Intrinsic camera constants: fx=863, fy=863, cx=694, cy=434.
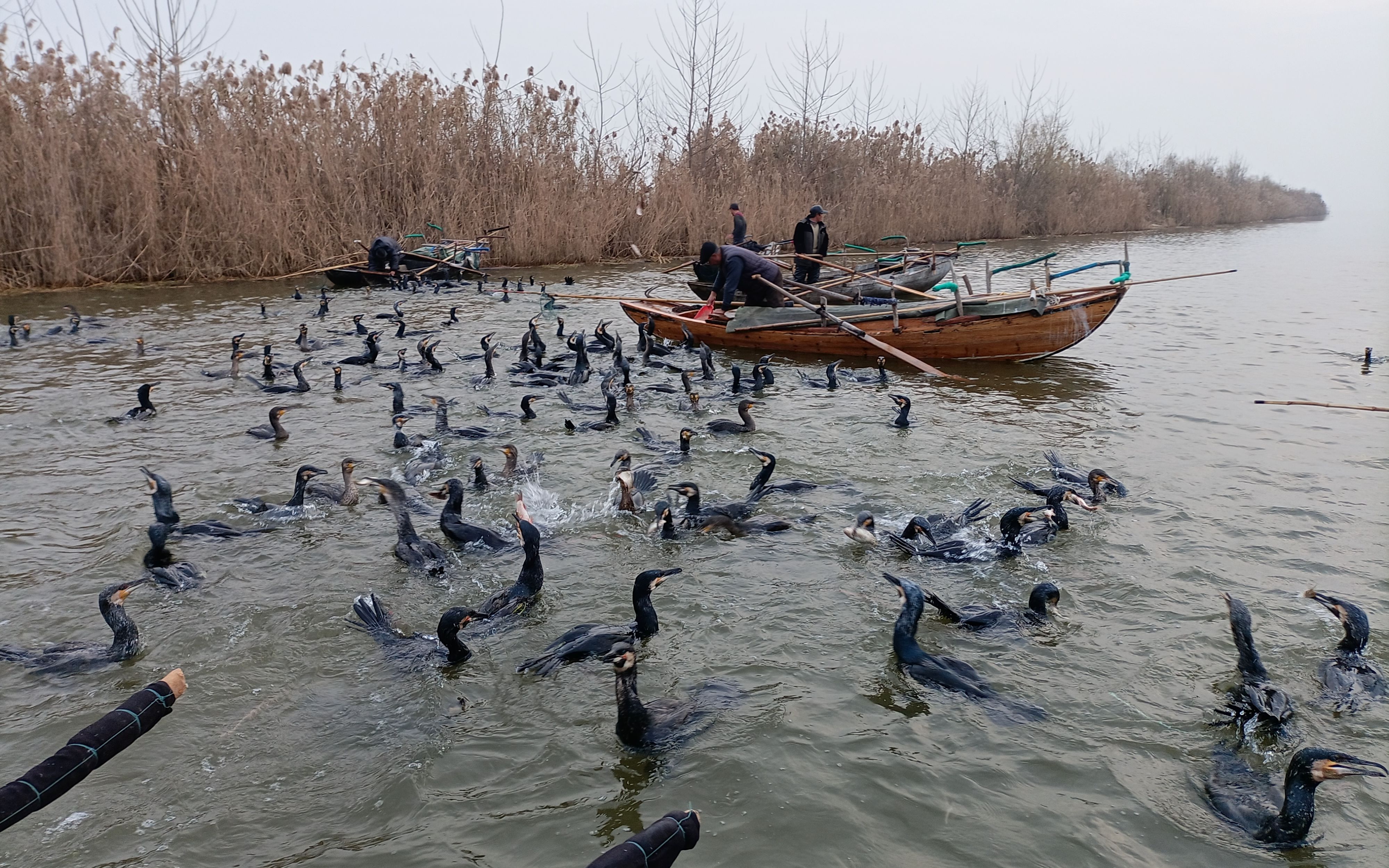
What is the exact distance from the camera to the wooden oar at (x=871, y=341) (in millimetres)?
10258

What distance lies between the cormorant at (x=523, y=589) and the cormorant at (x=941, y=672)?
194cm

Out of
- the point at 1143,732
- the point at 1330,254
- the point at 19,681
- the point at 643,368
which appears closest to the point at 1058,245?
the point at 1330,254

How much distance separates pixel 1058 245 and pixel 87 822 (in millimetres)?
30342

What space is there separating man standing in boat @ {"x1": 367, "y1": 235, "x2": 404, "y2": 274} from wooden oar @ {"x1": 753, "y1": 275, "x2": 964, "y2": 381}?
8858 mm

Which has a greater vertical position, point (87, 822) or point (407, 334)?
point (407, 334)

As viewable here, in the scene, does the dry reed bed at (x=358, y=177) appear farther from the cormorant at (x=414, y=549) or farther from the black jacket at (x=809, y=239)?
the cormorant at (x=414, y=549)

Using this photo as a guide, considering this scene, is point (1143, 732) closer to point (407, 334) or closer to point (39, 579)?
point (39, 579)

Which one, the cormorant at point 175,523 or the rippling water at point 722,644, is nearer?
the rippling water at point 722,644

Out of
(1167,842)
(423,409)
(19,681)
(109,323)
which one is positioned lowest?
(1167,842)

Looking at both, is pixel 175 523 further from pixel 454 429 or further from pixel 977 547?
pixel 977 547

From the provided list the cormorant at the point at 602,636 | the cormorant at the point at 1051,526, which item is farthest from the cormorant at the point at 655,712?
the cormorant at the point at 1051,526

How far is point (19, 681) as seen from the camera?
156 inches

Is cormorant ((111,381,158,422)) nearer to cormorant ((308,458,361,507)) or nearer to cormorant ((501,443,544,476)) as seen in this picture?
cormorant ((308,458,361,507))

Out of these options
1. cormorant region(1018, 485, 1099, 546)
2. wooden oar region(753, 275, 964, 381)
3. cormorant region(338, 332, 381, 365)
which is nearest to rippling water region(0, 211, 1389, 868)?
cormorant region(1018, 485, 1099, 546)
